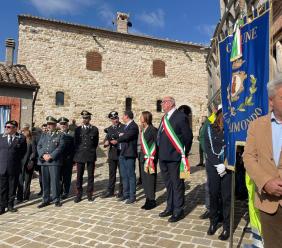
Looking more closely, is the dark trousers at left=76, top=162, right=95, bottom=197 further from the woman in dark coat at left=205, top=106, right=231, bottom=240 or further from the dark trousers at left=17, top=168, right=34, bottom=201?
the woman in dark coat at left=205, top=106, right=231, bottom=240

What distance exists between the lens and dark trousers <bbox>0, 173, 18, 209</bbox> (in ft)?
19.1

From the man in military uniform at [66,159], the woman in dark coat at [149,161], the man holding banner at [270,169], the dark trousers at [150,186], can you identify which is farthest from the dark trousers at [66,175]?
the man holding banner at [270,169]

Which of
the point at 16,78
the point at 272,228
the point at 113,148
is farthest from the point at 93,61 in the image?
the point at 272,228

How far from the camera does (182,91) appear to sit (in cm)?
2588

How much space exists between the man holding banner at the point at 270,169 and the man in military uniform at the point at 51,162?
183 inches

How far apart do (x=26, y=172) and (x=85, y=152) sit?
167cm

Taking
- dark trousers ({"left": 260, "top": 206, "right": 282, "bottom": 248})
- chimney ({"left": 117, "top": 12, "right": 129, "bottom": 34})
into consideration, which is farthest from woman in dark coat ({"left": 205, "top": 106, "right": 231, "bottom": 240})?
chimney ({"left": 117, "top": 12, "right": 129, "bottom": 34})

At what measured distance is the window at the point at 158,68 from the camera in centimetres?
2495

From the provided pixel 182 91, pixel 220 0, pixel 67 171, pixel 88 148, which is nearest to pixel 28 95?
pixel 67 171

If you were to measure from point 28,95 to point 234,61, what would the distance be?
9477 mm

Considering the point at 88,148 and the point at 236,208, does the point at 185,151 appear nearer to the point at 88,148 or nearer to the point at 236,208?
the point at 236,208

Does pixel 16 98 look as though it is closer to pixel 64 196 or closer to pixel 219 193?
pixel 64 196

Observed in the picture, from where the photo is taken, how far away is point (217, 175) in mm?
4105

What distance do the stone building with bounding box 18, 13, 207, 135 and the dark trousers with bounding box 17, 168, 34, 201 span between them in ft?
47.3
